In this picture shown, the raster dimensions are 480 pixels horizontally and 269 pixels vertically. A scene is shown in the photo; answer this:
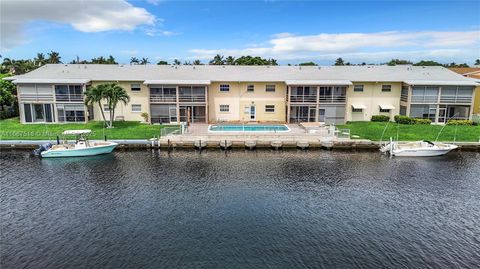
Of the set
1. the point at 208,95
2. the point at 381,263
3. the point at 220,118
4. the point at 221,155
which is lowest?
the point at 381,263

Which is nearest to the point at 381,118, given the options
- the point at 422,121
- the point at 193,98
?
the point at 422,121

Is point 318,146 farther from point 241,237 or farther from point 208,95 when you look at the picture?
point 241,237

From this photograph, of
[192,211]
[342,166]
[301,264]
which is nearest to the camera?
[301,264]

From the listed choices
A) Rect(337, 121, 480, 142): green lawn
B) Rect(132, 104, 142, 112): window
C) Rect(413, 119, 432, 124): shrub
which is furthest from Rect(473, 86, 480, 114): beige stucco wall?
Rect(132, 104, 142, 112): window

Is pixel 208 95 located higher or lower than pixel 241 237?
higher

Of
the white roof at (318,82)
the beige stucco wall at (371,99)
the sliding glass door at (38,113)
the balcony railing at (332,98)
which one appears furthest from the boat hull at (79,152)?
the beige stucco wall at (371,99)

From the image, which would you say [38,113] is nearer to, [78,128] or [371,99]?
[78,128]

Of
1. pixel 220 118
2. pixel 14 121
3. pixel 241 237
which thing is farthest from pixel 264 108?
pixel 14 121

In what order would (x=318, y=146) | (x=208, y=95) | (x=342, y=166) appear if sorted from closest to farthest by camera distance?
(x=342, y=166), (x=318, y=146), (x=208, y=95)

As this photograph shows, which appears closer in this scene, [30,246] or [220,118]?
[30,246]
